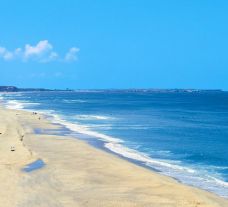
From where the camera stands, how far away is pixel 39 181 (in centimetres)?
2719

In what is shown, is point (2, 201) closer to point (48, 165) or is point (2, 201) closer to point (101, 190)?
point (101, 190)

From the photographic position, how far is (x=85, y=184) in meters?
26.7

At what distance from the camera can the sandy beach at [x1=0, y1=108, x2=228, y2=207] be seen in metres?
22.6

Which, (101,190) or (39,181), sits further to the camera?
(39,181)

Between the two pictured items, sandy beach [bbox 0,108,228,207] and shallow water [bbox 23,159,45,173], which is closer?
sandy beach [bbox 0,108,228,207]

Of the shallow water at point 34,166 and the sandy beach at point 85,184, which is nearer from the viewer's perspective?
the sandy beach at point 85,184

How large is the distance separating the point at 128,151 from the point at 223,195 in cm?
1688

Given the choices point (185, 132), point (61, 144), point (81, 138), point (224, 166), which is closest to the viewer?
point (224, 166)

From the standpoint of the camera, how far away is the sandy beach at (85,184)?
2261 centimetres

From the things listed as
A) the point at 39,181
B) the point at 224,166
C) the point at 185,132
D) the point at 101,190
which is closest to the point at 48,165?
the point at 39,181

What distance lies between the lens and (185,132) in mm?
58438

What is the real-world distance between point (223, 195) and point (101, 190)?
21.7 ft

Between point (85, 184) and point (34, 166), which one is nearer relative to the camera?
point (85, 184)

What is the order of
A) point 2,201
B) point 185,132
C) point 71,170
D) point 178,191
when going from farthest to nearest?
1. point 185,132
2. point 71,170
3. point 178,191
4. point 2,201
